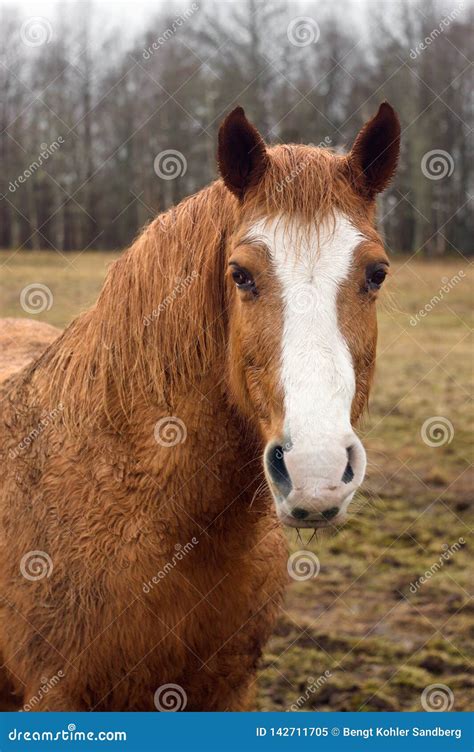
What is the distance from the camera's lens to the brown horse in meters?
2.63

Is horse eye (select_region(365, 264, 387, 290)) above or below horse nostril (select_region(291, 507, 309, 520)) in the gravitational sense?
above

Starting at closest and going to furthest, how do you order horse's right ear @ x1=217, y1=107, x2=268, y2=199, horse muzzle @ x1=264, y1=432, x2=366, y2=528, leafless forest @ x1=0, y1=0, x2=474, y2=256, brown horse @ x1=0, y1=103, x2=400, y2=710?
horse muzzle @ x1=264, y1=432, x2=366, y2=528 → brown horse @ x1=0, y1=103, x2=400, y2=710 → horse's right ear @ x1=217, y1=107, x2=268, y2=199 → leafless forest @ x1=0, y1=0, x2=474, y2=256

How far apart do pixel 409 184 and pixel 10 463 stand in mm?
24837

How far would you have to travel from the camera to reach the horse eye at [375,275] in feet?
8.75

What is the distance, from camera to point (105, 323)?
3.22 metres

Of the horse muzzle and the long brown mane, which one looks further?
the long brown mane

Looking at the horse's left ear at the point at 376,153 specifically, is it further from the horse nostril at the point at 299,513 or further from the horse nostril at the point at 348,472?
the horse nostril at the point at 299,513

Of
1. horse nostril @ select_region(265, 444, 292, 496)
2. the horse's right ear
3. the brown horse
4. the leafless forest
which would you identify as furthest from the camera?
the leafless forest

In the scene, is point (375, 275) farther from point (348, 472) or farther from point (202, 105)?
point (202, 105)

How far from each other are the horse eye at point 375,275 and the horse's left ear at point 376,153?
0.37 m

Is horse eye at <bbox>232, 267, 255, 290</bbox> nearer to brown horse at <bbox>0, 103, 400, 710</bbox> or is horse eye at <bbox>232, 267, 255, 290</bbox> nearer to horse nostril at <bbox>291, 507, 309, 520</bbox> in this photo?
brown horse at <bbox>0, 103, 400, 710</bbox>

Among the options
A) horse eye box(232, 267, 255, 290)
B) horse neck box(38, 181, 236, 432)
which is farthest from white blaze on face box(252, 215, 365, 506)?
horse neck box(38, 181, 236, 432)

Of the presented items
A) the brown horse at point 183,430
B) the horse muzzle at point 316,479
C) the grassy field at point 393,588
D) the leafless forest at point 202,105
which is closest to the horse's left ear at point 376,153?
the brown horse at point 183,430

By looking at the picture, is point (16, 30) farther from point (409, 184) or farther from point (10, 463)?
point (10, 463)
